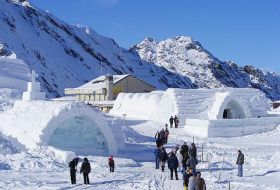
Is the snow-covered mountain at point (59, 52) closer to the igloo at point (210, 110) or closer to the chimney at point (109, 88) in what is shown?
the chimney at point (109, 88)

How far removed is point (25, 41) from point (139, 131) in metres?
108

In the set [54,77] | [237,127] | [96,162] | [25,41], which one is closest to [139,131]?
[237,127]

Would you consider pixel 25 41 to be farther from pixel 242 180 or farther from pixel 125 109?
pixel 242 180

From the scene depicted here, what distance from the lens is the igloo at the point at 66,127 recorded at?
2609cm

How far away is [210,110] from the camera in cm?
4216

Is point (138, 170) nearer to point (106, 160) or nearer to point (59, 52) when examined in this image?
point (106, 160)

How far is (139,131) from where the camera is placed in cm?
3759

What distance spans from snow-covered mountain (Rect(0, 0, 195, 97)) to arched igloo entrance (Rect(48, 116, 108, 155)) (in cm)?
8510

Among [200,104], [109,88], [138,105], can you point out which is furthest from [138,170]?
[109,88]

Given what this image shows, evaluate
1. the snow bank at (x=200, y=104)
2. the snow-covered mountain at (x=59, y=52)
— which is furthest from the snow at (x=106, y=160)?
the snow-covered mountain at (x=59, y=52)

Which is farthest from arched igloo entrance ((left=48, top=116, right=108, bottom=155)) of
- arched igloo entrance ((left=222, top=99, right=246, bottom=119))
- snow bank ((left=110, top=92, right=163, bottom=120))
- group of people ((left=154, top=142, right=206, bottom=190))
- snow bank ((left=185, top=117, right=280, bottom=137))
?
arched igloo entrance ((left=222, top=99, right=246, bottom=119))

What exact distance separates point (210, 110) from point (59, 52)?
110 m

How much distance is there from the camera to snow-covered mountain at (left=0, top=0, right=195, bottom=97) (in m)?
128

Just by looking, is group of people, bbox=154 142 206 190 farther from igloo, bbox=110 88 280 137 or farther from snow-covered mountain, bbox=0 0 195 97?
snow-covered mountain, bbox=0 0 195 97
